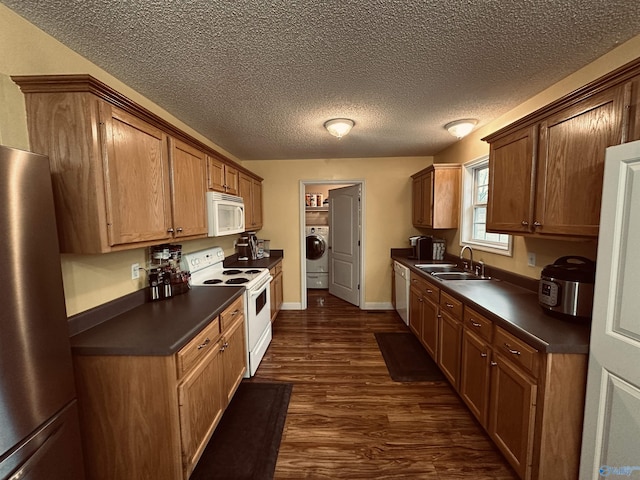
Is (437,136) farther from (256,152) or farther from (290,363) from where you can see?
(290,363)

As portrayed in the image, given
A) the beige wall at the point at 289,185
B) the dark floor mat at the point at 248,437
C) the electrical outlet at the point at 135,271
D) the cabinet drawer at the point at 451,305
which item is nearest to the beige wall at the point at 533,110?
the beige wall at the point at 289,185

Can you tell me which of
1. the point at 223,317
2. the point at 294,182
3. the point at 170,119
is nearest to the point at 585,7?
the point at 223,317

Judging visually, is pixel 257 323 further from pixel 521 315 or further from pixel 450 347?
pixel 521 315

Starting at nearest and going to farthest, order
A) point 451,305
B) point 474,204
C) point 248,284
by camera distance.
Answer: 1. point 451,305
2. point 248,284
3. point 474,204

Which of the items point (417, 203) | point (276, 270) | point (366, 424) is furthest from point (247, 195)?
point (366, 424)

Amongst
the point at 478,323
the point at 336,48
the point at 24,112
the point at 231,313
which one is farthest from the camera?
the point at 231,313

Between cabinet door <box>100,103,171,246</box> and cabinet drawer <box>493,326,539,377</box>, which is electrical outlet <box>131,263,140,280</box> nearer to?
cabinet door <box>100,103,171,246</box>

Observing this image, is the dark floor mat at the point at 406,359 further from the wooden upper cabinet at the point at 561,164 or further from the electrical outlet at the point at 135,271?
the electrical outlet at the point at 135,271

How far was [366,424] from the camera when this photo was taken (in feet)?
6.26

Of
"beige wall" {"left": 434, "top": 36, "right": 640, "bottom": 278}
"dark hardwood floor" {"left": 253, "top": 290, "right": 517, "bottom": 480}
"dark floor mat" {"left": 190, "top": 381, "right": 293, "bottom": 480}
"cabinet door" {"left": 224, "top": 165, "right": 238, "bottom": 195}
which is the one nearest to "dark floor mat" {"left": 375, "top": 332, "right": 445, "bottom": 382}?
"dark hardwood floor" {"left": 253, "top": 290, "right": 517, "bottom": 480}

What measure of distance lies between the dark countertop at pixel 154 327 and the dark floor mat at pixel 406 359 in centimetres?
173

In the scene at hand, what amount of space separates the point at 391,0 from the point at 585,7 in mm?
903

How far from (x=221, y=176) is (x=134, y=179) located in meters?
1.25

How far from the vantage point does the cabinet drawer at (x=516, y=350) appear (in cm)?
131
